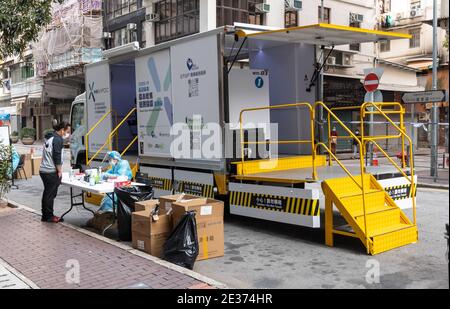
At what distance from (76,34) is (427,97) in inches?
1063

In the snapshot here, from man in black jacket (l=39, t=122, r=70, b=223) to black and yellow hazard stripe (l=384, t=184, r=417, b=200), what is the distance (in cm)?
546

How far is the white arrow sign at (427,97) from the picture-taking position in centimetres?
1366

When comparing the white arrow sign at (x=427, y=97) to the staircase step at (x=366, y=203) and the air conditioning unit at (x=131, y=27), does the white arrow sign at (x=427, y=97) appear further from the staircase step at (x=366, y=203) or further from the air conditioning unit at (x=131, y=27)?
the air conditioning unit at (x=131, y=27)

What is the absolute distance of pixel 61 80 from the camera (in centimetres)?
3872

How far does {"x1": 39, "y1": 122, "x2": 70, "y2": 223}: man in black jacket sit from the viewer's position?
835 cm

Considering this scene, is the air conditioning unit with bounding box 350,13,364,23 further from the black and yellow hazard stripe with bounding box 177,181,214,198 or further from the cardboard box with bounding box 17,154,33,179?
the black and yellow hazard stripe with bounding box 177,181,214,198

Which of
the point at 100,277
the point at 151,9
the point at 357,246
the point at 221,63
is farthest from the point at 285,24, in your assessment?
the point at 100,277

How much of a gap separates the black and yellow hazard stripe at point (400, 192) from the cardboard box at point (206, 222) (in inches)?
112

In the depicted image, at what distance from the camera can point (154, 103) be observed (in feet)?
32.9

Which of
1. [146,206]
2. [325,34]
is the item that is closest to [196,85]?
[325,34]

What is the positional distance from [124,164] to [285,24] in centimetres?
2029

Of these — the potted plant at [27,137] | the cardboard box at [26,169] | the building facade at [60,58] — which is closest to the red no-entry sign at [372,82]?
the cardboard box at [26,169]

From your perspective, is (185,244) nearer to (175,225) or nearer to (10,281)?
(175,225)

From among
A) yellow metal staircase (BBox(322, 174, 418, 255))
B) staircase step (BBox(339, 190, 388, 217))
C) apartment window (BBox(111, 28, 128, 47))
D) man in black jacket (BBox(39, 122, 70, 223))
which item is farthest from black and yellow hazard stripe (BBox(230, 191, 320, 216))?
apartment window (BBox(111, 28, 128, 47))
